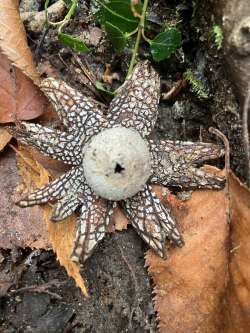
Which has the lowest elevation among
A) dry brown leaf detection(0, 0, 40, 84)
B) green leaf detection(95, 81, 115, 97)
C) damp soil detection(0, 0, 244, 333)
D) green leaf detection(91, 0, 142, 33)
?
damp soil detection(0, 0, 244, 333)

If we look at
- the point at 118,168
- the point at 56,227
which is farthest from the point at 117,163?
the point at 56,227

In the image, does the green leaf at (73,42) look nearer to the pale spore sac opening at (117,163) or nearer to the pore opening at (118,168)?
the pale spore sac opening at (117,163)

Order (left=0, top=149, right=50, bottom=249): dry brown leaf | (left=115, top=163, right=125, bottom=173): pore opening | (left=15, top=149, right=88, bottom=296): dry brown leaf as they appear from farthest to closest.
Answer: (left=0, top=149, right=50, bottom=249): dry brown leaf → (left=15, top=149, right=88, bottom=296): dry brown leaf → (left=115, top=163, right=125, bottom=173): pore opening

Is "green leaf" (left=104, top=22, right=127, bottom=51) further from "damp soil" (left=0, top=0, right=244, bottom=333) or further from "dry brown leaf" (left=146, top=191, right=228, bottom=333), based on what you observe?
"dry brown leaf" (left=146, top=191, right=228, bottom=333)

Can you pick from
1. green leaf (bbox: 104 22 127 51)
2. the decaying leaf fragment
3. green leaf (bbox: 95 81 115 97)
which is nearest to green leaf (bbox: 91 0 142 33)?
A: green leaf (bbox: 104 22 127 51)

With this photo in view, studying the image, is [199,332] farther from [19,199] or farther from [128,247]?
[19,199]

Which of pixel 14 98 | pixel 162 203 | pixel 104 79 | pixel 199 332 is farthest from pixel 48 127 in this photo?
pixel 199 332

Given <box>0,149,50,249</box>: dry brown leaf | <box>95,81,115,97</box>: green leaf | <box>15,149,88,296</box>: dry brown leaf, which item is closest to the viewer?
<box>15,149,88,296</box>: dry brown leaf
